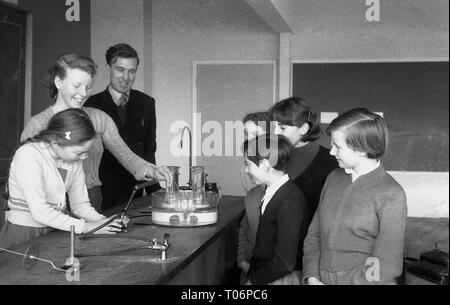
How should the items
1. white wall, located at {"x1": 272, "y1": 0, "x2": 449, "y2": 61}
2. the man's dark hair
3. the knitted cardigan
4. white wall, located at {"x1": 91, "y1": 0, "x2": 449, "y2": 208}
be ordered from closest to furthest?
1. the knitted cardigan
2. the man's dark hair
3. white wall, located at {"x1": 272, "y1": 0, "x2": 449, "y2": 61}
4. white wall, located at {"x1": 91, "y1": 0, "x2": 449, "y2": 208}

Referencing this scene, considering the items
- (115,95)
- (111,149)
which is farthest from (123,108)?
(111,149)

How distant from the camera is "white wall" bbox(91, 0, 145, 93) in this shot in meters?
4.28

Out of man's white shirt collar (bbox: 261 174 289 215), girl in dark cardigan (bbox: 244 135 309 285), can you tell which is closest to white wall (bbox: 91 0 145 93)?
girl in dark cardigan (bbox: 244 135 309 285)

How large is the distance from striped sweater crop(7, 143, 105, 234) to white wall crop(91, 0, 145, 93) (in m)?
2.20

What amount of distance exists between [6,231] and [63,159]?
33 centimetres

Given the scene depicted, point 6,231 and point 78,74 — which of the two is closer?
point 6,231

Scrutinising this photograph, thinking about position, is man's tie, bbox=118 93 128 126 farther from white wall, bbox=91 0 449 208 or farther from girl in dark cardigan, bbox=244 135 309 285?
white wall, bbox=91 0 449 208

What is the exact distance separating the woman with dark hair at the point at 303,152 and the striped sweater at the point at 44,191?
0.76 meters

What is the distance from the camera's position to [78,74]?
2.39 m

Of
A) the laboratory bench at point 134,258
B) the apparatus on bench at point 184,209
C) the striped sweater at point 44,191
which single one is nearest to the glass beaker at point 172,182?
the apparatus on bench at point 184,209

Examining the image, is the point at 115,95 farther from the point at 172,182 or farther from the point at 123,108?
the point at 172,182

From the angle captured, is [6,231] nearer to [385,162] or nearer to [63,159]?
[63,159]
